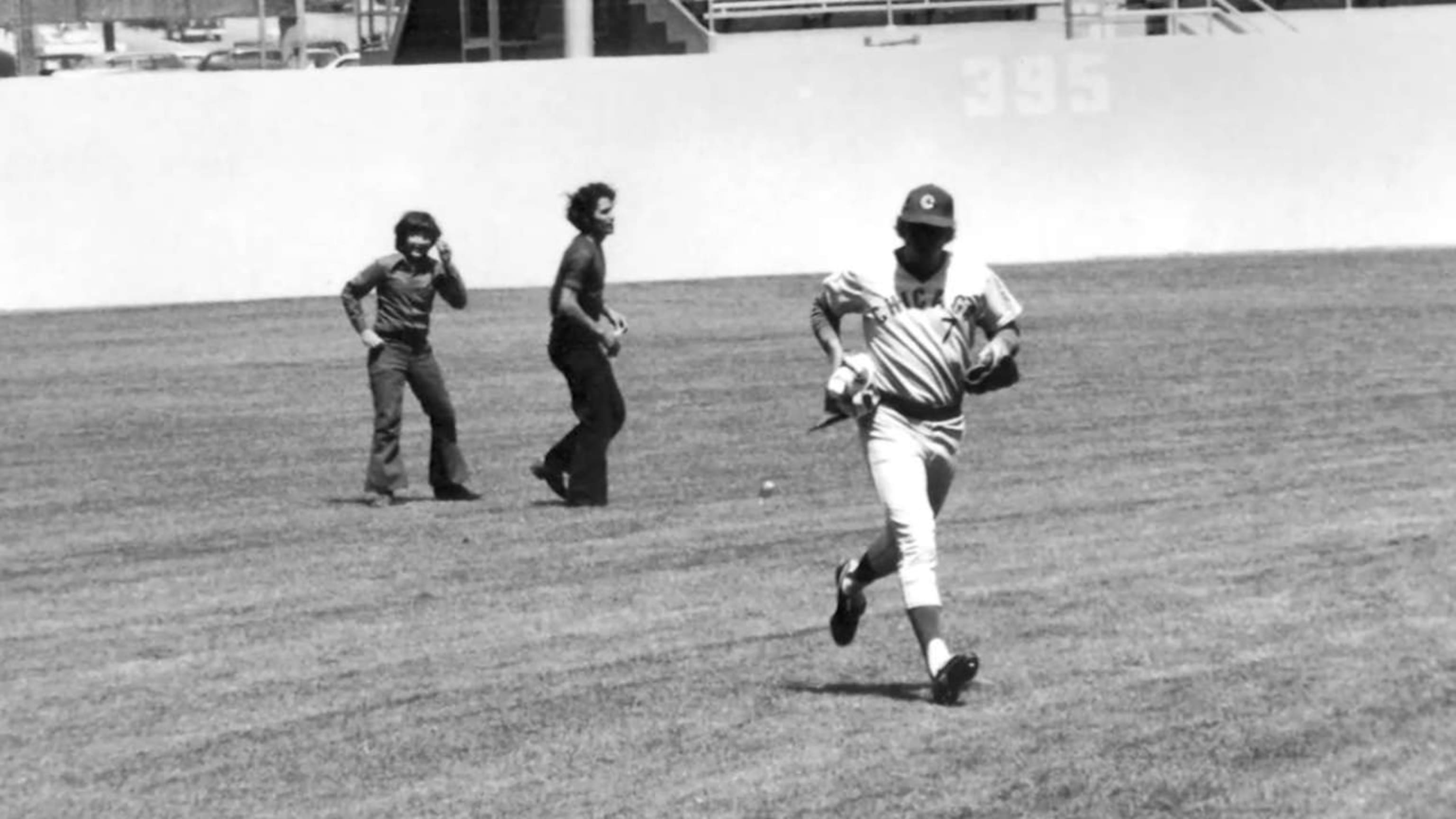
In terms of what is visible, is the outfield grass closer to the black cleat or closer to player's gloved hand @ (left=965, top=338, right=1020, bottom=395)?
the black cleat

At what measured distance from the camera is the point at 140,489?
2016cm

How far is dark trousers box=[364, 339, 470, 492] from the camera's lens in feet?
61.0

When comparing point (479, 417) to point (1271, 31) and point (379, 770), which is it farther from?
point (1271, 31)

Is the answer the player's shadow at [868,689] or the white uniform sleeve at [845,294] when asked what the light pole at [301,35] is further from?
the player's shadow at [868,689]

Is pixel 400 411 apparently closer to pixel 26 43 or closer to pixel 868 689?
pixel 868 689

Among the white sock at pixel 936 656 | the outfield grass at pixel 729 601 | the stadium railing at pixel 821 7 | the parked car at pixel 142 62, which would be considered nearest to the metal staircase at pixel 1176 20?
the stadium railing at pixel 821 7

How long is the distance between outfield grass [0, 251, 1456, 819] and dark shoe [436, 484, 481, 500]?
0.93 feet

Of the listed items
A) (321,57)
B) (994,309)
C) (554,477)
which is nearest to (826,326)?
(994,309)

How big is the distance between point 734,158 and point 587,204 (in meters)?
19.4

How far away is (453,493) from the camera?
18.9m

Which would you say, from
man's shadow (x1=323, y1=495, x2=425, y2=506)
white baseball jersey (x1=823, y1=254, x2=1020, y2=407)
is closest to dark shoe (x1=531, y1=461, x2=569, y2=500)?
man's shadow (x1=323, y1=495, x2=425, y2=506)

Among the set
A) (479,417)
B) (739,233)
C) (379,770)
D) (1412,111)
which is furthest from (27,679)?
(1412,111)

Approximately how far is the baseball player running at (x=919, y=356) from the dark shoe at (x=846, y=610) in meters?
0.29

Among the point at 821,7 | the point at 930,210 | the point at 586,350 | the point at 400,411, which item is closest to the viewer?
the point at 930,210
